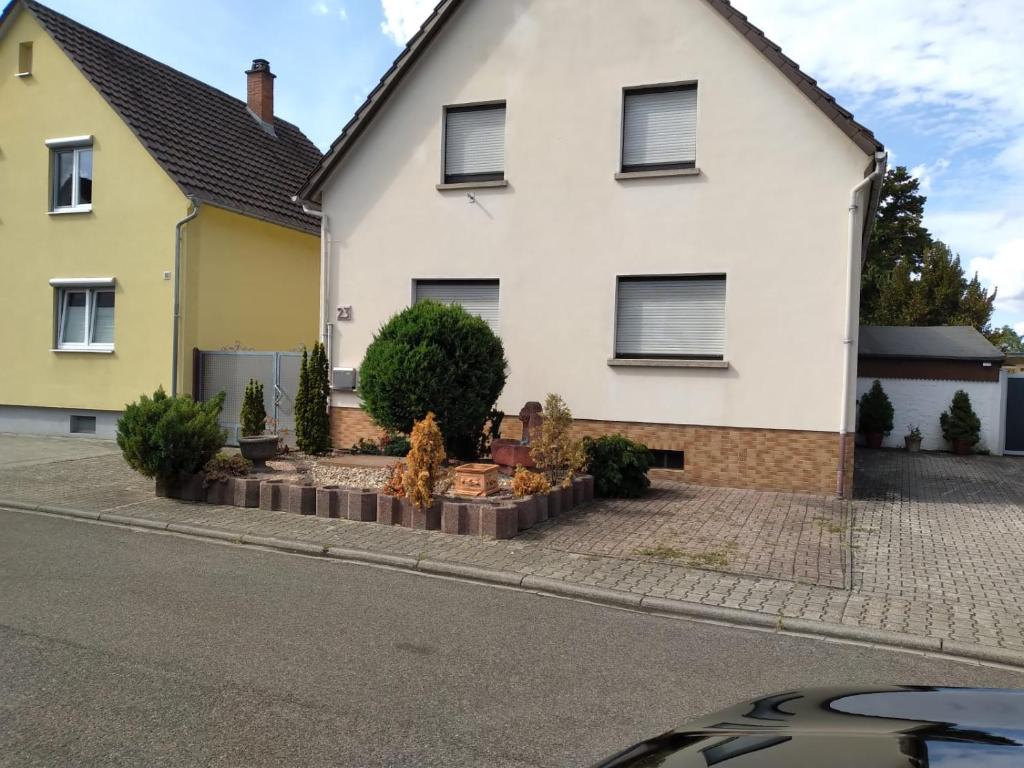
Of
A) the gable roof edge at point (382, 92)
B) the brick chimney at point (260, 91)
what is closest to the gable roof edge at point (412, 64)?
the gable roof edge at point (382, 92)

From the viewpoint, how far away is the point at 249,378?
1485 centimetres

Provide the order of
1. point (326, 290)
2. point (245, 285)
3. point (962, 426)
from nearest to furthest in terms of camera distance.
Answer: point (326, 290) → point (245, 285) → point (962, 426)

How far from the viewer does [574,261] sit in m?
12.3

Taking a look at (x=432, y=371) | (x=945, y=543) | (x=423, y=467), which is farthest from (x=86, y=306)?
(x=945, y=543)

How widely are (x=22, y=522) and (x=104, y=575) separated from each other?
2943 millimetres

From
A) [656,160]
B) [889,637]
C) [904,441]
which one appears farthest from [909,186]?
[889,637]

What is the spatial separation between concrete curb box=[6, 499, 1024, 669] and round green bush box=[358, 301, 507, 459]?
107 inches

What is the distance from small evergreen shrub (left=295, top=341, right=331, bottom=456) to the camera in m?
12.5

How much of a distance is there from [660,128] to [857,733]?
11.2 metres

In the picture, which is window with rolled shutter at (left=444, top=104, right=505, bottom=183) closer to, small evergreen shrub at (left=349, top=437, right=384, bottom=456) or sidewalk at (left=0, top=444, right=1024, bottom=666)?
small evergreen shrub at (left=349, top=437, right=384, bottom=456)

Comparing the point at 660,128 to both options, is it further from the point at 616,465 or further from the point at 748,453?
the point at 616,465

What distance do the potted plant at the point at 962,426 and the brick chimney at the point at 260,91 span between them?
730 inches

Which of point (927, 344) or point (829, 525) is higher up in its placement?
point (927, 344)

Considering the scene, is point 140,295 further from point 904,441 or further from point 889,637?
point 904,441
